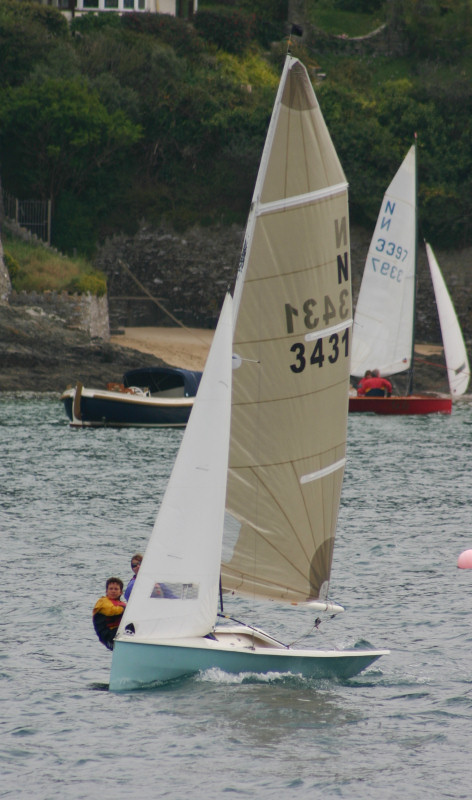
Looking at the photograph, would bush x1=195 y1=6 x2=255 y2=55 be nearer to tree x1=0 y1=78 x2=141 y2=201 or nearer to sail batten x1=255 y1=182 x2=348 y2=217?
tree x1=0 y1=78 x2=141 y2=201

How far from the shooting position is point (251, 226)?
15141 mm

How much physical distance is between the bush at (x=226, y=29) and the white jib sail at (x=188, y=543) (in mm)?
72909

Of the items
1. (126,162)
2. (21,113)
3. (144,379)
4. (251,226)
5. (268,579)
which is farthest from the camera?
(126,162)

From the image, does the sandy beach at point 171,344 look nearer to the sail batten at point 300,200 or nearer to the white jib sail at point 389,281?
the white jib sail at point 389,281

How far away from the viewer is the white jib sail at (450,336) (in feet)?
171

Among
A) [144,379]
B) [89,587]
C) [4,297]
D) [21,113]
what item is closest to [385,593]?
[89,587]

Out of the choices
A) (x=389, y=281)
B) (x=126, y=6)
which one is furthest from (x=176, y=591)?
(x=126, y=6)

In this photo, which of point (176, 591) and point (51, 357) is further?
point (51, 357)

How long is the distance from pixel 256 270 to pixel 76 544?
13835 millimetres

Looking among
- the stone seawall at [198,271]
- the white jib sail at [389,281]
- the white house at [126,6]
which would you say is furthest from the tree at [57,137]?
the white jib sail at [389,281]

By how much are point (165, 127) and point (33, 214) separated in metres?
10.9

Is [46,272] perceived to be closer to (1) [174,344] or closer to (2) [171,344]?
(2) [171,344]

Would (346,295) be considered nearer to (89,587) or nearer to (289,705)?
(289,705)

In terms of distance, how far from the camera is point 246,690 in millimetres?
16703
